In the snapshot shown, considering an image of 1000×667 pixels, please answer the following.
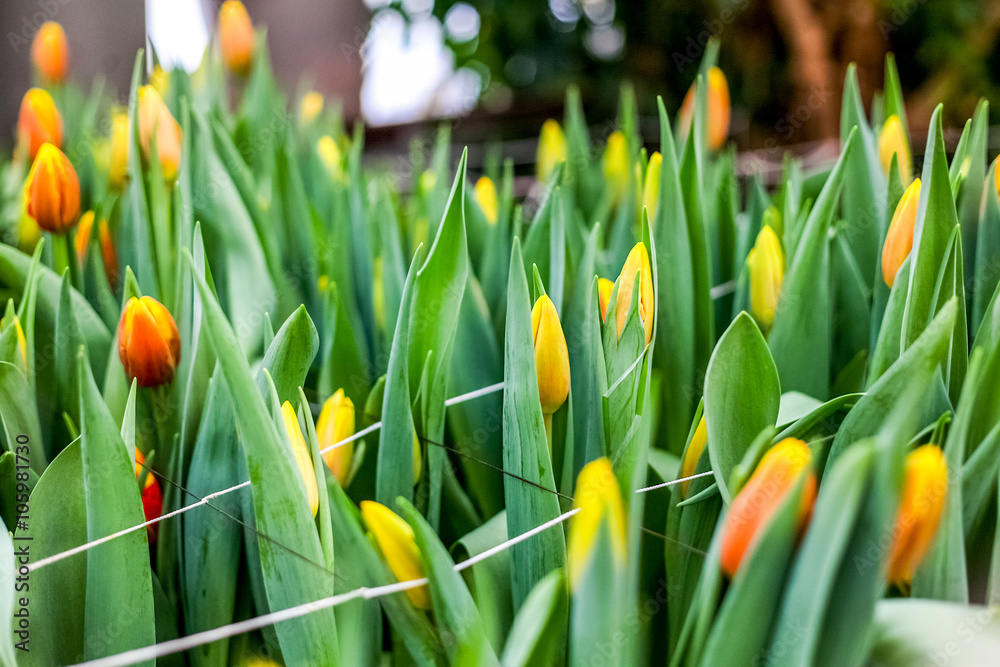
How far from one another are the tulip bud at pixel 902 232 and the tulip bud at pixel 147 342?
0.40 metres

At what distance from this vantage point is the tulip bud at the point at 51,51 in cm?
77

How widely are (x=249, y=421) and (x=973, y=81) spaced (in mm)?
2315

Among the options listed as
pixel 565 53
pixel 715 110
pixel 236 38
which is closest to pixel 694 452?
pixel 715 110

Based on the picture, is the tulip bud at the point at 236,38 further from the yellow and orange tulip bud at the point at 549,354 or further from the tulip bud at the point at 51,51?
the yellow and orange tulip bud at the point at 549,354

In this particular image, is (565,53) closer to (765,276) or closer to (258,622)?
(765,276)

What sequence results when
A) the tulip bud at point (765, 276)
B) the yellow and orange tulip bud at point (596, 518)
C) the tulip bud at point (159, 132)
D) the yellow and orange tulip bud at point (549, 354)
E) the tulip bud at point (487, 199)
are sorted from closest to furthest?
the yellow and orange tulip bud at point (596, 518), the yellow and orange tulip bud at point (549, 354), the tulip bud at point (765, 276), the tulip bud at point (159, 132), the tulip bud at point (487, 199)

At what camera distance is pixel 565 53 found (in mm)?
2498

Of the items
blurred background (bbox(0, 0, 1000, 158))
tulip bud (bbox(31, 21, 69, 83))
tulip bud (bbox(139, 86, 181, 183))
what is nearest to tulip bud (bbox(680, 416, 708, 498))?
tulip bud (bbox(139, 86, 181, 183))

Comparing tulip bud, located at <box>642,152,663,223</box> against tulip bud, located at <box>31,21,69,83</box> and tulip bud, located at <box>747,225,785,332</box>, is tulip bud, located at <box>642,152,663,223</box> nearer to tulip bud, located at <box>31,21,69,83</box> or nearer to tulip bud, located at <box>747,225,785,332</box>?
tulip bud, located at <box>747,225,785,332</box>

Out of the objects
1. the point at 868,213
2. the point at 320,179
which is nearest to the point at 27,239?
the point at 320,179

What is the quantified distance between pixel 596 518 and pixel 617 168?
0.59 m

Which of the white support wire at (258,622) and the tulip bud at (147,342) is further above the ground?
the tulip bud at (147,342)

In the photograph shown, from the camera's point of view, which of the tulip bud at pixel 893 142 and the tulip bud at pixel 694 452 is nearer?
the tulip bud at pixel 694 452

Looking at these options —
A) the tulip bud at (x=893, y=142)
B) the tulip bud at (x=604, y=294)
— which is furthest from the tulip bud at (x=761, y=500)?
the tulip bud at (x=893, y=142)
